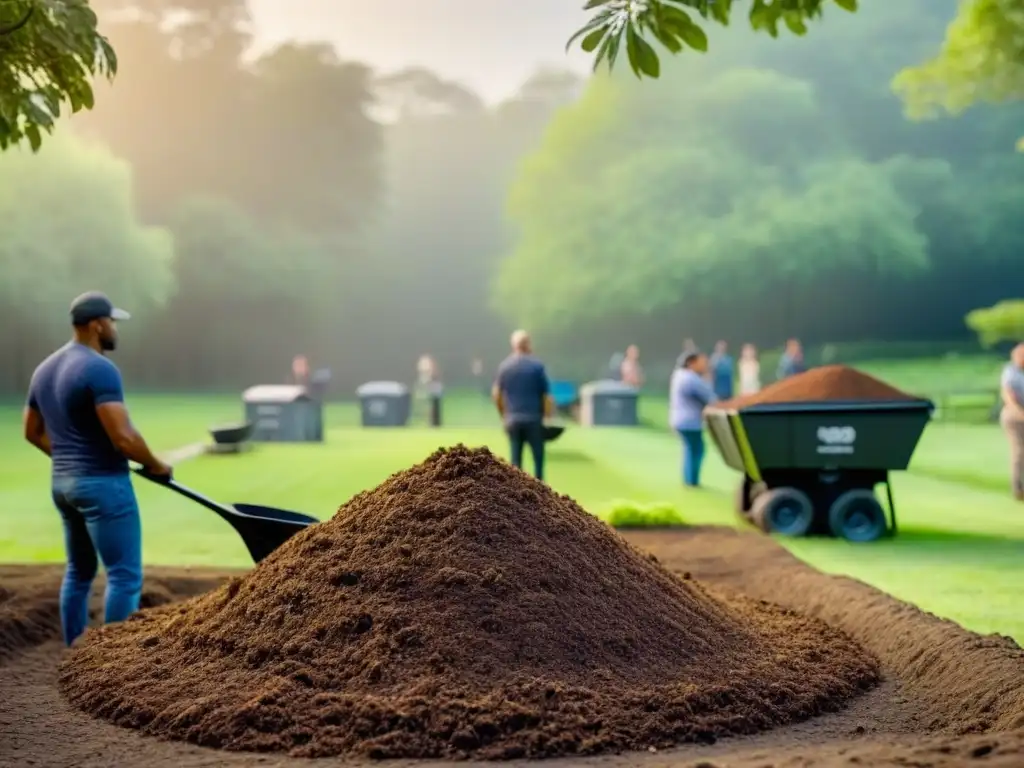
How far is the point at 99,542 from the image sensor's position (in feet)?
15.2

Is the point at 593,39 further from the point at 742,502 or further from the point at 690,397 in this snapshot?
the point at 690,397

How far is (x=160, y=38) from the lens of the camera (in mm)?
26422

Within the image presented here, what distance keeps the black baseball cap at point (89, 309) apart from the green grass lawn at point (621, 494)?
3.00 metres

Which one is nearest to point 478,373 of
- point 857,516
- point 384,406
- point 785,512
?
point 384,406

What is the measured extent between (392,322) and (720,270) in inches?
381

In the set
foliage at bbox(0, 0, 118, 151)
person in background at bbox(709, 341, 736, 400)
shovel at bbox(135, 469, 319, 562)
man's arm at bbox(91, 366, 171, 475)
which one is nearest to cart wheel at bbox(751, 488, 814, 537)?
shovel at bbox(135, 469, 319, 562)

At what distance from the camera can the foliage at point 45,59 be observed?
164 inches

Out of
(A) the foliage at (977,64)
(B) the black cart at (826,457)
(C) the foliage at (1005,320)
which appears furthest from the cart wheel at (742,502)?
(A) the foliage at (977,64)

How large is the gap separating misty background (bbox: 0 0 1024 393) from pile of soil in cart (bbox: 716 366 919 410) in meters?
19.0

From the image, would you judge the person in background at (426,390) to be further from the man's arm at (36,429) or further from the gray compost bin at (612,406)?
the man's arm at (36,429)

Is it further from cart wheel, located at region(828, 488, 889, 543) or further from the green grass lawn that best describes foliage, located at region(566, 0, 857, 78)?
cart wheel, located at region(828, 488, 889, 543)

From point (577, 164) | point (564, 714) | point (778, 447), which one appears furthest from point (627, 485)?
point (577, 164)

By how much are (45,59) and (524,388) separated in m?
5.43

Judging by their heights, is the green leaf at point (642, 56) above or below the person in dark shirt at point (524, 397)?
above
